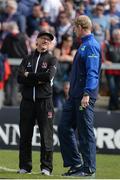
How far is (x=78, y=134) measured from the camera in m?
10.8

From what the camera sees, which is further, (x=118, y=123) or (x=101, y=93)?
(x=101, y=93)

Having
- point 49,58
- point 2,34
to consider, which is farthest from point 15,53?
point 49,58

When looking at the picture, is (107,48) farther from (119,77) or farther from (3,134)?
(3,134)

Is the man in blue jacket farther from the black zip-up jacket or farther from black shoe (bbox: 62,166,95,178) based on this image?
the black zip-up jacket

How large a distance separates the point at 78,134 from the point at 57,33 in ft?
27.3

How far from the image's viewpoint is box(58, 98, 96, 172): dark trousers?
10594 mm

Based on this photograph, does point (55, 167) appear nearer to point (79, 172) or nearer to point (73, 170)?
point (73, 170)

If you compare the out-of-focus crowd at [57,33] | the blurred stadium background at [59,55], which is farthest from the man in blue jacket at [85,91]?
the out-of-focus crowd at [57,33]

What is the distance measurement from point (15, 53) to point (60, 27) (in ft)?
5.11

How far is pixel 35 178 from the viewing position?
33.8 feet

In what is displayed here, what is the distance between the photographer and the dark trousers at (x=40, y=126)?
10.8 meters

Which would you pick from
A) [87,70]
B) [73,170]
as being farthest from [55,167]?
[87,70]

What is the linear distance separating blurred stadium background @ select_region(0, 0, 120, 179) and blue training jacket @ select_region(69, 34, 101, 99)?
8.75 feet

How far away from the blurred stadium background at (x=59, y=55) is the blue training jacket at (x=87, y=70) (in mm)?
2666
